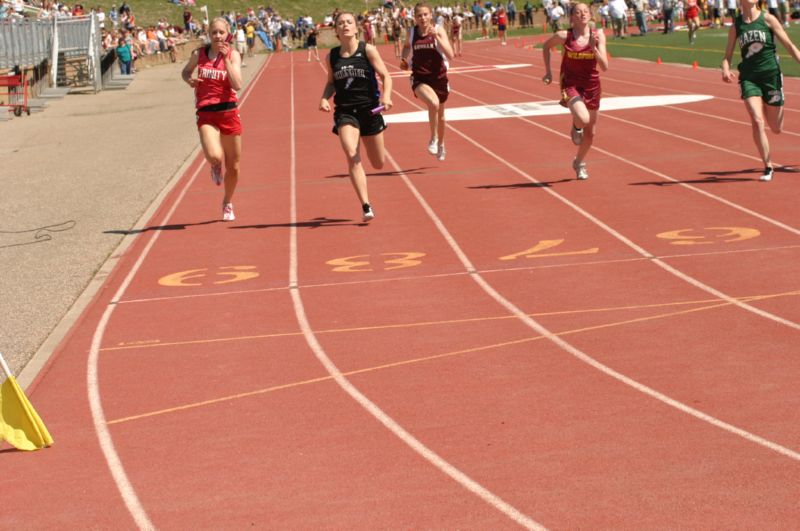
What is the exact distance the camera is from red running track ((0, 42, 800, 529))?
5.80 meters

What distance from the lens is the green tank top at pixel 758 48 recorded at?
13.8 metres

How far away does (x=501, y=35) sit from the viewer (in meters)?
59.1

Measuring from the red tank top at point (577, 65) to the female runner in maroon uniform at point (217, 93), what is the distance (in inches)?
138

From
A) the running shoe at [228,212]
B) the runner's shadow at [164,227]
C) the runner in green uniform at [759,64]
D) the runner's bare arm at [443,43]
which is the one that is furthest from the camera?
the runner's bare arm at [443,43]

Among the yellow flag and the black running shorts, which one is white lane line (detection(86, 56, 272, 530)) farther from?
the black running shorts

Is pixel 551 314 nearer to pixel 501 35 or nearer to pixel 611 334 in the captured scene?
pixel 611 334

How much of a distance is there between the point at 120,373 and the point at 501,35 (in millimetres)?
52228

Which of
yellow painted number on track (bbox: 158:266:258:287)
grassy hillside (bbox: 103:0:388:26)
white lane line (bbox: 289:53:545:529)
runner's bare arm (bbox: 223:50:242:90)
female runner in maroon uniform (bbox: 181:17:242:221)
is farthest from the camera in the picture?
grassy hillside (bbox: 103:0:388:26)

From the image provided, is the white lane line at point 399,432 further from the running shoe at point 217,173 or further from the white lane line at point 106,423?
the running shoe at point 217,173

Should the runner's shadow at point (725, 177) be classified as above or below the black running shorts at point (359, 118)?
below

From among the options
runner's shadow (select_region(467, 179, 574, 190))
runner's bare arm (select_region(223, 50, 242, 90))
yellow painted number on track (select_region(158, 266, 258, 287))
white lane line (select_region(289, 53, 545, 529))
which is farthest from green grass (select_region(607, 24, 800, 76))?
white lane line (select_region(289, 53, 545, 529))

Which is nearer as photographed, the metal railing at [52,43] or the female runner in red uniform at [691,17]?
the metal railing at [52,43]

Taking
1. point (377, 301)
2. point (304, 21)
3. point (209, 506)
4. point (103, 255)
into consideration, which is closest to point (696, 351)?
point (377, 301)

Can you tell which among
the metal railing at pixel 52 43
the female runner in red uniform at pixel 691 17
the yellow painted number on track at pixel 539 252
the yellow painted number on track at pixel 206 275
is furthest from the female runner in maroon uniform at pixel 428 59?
the female runner in red uniform at pixel 691 17
